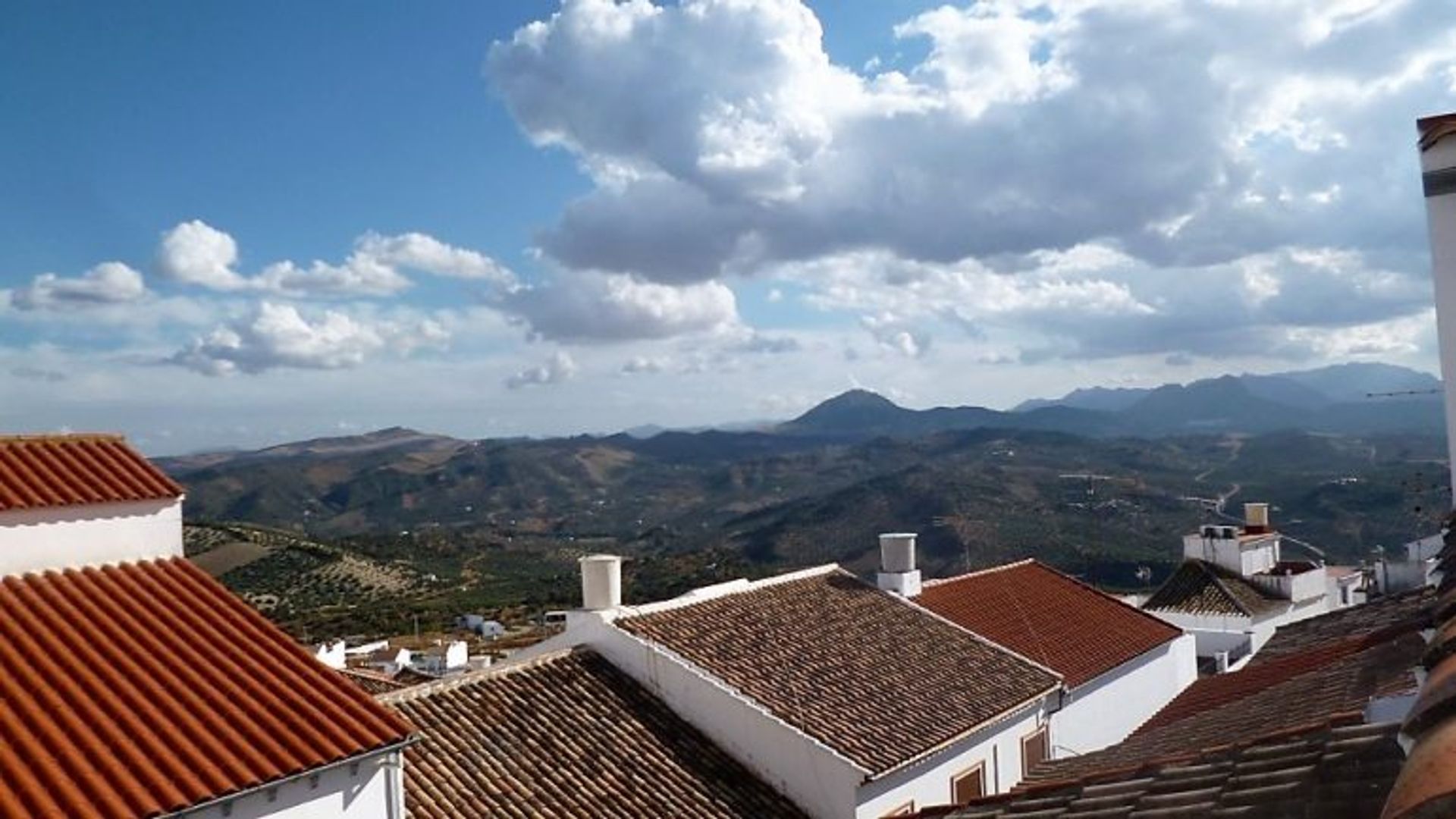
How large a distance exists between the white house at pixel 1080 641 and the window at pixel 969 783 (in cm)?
296

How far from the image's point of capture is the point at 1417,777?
237 cm

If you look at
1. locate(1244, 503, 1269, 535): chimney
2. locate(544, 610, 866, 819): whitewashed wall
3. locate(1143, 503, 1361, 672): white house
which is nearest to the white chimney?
locate(544, 610, 866, 819): whitewashed wall

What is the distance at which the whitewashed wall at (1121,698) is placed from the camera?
1895 cm

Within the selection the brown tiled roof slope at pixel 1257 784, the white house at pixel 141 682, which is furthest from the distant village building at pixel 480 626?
the brown tiled roof slope at pixel 1257 784

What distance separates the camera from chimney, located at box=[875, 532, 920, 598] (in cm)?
2145

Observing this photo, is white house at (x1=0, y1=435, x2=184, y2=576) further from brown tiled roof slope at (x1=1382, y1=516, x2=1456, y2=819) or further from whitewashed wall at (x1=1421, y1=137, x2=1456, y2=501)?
whitewashed wall at (x1=1421, y1=137, x2=1456, y2=501)

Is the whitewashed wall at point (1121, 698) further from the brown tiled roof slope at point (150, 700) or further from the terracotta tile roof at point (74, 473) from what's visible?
the terracotta tile roof at point (74, 473)

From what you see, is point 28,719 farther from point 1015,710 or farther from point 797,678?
point 1015,710

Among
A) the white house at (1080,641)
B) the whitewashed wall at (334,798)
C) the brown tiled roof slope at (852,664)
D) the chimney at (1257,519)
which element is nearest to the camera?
the whitewashed wall at (334,798)

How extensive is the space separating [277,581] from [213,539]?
64.2 ft

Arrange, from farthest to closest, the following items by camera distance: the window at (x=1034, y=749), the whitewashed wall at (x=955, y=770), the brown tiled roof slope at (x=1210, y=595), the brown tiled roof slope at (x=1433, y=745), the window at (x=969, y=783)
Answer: the brown tiled roof slope at (x=1210, y=595), the window at (x=1034, y=749), the window at (x=969, y=783), the whitewashed wall at (x=955, y=770), the brown tiled roof slope at (x=1433, y=745)

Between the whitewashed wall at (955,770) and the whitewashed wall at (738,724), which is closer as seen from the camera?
the whitewashed wall at (738,724)

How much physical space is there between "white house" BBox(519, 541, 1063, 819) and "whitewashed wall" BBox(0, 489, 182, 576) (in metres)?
6.25

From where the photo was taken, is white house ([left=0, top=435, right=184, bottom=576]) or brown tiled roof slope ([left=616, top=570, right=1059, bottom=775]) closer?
white house ([left=0, top=435, right=184, bottom=576])
